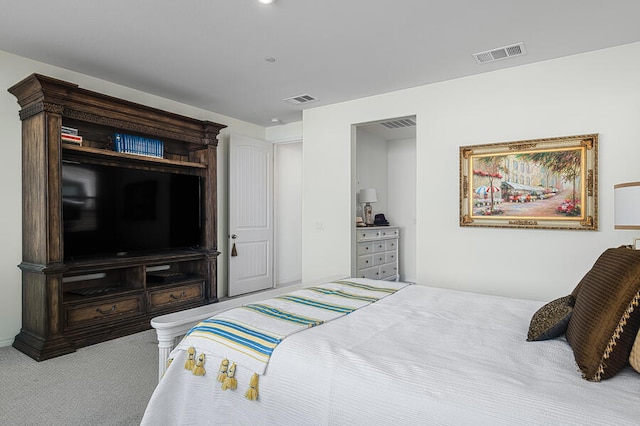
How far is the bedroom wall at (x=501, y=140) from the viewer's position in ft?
10.1

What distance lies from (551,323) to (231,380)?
1.35 metres

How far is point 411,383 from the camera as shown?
123cm

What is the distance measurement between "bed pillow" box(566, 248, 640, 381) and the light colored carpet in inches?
87.0

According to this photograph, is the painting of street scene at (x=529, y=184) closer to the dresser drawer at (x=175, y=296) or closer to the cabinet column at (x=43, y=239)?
the dresser drawer at (x=175, y=296)

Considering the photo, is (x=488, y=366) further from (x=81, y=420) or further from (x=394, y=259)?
(x=394, y=259)

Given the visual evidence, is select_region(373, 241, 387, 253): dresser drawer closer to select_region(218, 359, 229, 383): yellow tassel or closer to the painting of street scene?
the painting of street scene

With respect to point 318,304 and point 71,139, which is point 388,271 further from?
point 71,139

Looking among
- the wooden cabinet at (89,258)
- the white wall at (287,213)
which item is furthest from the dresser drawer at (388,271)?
the wooden cabinet at (89,258)

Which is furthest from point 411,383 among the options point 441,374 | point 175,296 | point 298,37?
point 175,296

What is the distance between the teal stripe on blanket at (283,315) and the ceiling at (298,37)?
1.94 metres

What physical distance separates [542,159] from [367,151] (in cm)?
294

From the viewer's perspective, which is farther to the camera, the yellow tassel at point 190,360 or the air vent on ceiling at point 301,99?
the air vent on ceiling at point 301,99

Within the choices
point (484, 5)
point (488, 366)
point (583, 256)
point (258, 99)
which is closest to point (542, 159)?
point (583, 256)

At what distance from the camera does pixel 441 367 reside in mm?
1297
